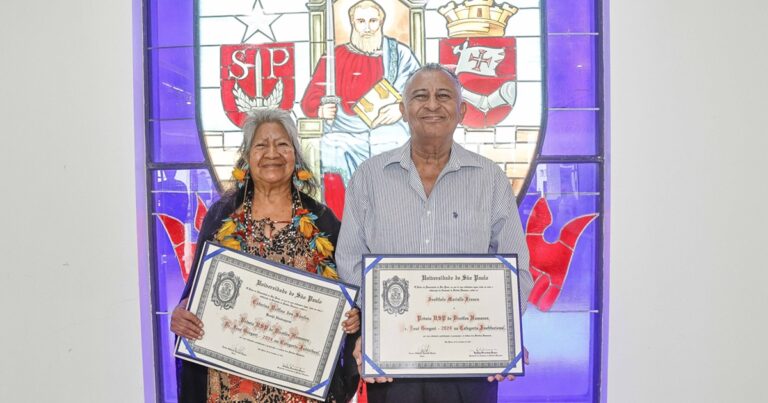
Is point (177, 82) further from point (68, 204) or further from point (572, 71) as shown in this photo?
point (572, 71)

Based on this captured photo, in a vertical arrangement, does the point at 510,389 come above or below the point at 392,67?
below

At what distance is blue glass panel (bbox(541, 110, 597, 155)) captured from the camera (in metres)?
2.55

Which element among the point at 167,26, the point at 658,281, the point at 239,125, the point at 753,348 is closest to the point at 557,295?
the point at 658,281

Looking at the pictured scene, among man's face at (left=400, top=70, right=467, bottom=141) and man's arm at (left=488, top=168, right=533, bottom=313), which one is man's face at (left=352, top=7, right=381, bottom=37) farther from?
man's arm at (left=488, top=168, right=533, bottom=313)

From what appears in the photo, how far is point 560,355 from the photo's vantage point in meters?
2.57

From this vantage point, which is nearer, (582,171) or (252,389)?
(252,389)

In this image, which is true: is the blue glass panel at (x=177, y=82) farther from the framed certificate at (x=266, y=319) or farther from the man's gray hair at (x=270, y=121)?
the framed certificate at (x=266, y=319)

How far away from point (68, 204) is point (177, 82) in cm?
80

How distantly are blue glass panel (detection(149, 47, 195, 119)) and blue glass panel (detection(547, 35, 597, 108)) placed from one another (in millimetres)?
1732

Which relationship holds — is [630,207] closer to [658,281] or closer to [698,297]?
[658,281]

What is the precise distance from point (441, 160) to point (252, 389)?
1.12m

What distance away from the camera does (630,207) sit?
2502mm
